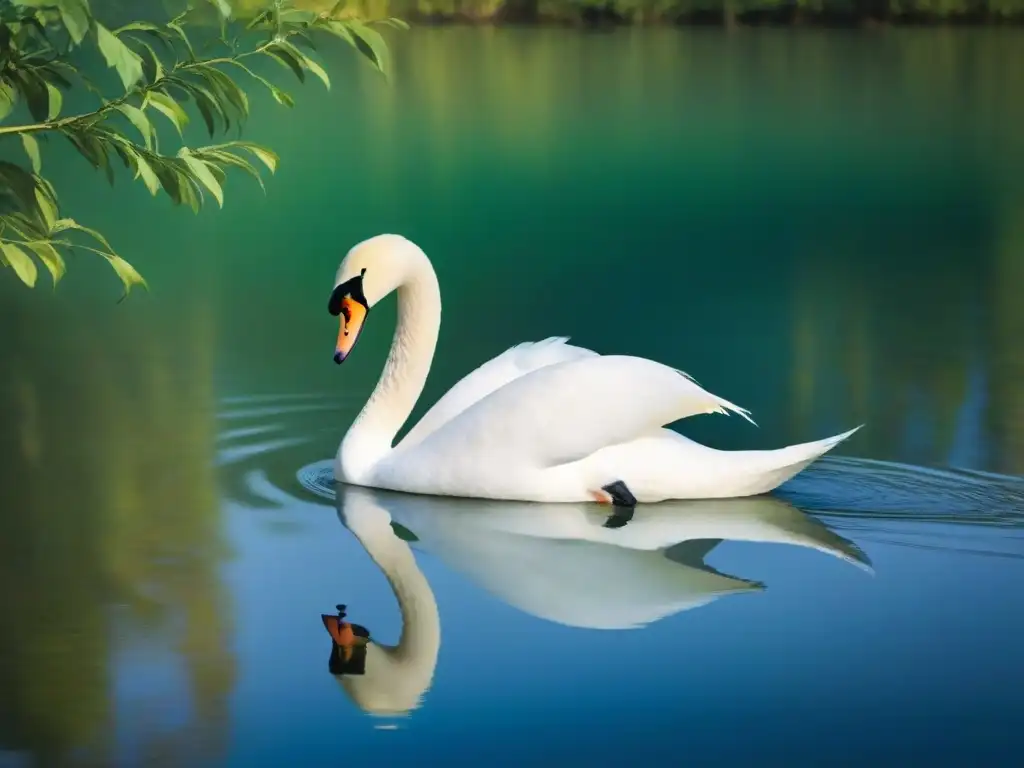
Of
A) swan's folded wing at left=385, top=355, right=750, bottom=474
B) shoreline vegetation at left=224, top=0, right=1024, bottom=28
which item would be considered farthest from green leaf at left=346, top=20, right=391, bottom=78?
shoreline vegetation at left=224, top=0, right=1024, bottom=28

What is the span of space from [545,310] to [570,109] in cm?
1960

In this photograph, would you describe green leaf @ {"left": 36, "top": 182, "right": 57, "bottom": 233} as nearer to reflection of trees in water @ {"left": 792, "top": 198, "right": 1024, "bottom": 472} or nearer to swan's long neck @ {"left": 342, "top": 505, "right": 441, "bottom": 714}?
swan's long neck @ {"left": 342, "top": 505, "right": 441, "bottom": 714}

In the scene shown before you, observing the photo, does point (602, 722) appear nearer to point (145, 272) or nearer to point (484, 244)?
point (145, 272)

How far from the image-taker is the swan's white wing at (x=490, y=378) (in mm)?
7977

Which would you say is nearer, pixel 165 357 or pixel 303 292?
pixel 165 357

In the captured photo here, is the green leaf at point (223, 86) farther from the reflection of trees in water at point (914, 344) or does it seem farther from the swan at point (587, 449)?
the reflection of trees in water at point (914, 344)

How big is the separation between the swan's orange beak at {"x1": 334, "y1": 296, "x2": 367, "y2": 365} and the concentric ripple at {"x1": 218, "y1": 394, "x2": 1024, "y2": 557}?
0.55 meters

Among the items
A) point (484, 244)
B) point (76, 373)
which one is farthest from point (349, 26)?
point (484, 244)

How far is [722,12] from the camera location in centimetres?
5897

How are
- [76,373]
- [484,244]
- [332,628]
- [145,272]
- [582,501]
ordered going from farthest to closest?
[484,244], [145,272], [76,373], [582,501], [332,628]

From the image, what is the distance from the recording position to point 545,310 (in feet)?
45.8

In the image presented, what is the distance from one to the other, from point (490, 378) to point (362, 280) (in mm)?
610

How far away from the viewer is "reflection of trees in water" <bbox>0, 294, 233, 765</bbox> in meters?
5.29

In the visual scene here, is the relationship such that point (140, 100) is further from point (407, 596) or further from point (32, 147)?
point (407, 596)
